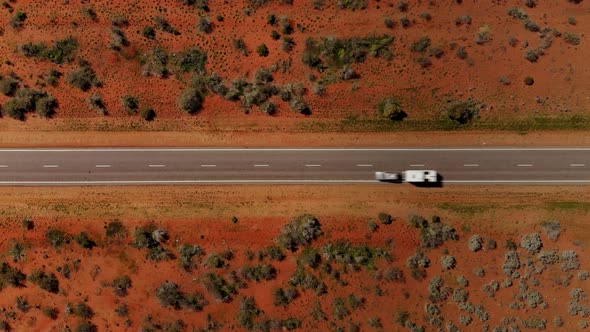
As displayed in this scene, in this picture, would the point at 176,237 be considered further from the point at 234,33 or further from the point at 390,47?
the point at 390,47

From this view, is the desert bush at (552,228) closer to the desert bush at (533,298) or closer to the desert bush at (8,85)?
the desert bush at (533,298)

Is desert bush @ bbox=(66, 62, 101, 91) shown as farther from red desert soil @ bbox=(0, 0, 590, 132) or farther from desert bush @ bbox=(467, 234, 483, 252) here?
desert bush @ bbox=(467, 234, 483, 252)

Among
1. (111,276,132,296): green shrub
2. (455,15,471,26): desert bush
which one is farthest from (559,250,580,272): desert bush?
(111,276,132,296): green shrub

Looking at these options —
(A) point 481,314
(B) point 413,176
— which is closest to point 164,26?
(B) point 413,176

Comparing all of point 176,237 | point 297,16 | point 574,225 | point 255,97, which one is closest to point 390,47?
point 297,16

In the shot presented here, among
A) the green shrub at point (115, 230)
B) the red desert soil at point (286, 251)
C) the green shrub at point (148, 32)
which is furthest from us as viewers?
the green shrub at point (148, 32)

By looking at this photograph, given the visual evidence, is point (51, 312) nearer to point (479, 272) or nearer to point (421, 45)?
point (479, 272)

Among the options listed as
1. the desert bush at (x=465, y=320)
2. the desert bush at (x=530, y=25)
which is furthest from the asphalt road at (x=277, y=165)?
the desert bush at (x=465, y=320)
